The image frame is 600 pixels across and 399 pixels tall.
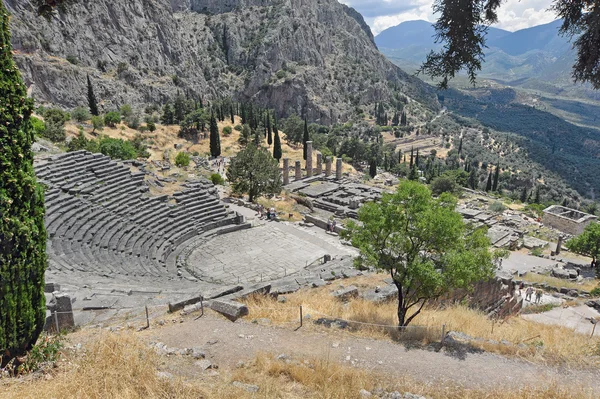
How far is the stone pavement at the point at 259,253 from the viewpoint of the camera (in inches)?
721

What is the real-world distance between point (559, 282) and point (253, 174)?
71.4ft

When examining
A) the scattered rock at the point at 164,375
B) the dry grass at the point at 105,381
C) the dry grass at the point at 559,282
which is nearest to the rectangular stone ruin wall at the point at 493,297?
the dry grass at the point at 559,282

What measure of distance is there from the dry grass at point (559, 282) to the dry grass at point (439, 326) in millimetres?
10078

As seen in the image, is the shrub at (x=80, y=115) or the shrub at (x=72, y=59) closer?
the shrub at (x=80, y=115)

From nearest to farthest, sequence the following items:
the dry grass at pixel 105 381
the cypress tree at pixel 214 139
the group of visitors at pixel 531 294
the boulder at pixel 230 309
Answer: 1. the dry grass at pixel 105 381
2. the boulder at pixel 230 309
3. the group of visitors at pixel 531 294
4. the cypress tree at pixel 214 139

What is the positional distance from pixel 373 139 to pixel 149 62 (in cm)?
5769

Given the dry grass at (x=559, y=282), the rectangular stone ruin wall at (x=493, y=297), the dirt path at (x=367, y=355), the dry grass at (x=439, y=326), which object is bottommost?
the dry grass at (x=559, y=282)

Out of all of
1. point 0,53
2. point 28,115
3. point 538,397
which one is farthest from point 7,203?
point 538,397

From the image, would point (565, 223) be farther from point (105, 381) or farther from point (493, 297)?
point (105, 381)

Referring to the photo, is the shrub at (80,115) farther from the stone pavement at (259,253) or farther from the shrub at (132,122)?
the stone pavement at (259,253)

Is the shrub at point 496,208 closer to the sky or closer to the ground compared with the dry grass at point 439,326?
closer to the ground

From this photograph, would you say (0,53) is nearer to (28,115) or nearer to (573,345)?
(28,115)

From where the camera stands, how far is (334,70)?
399 feet

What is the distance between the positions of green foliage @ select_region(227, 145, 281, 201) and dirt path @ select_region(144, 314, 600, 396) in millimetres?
21221
